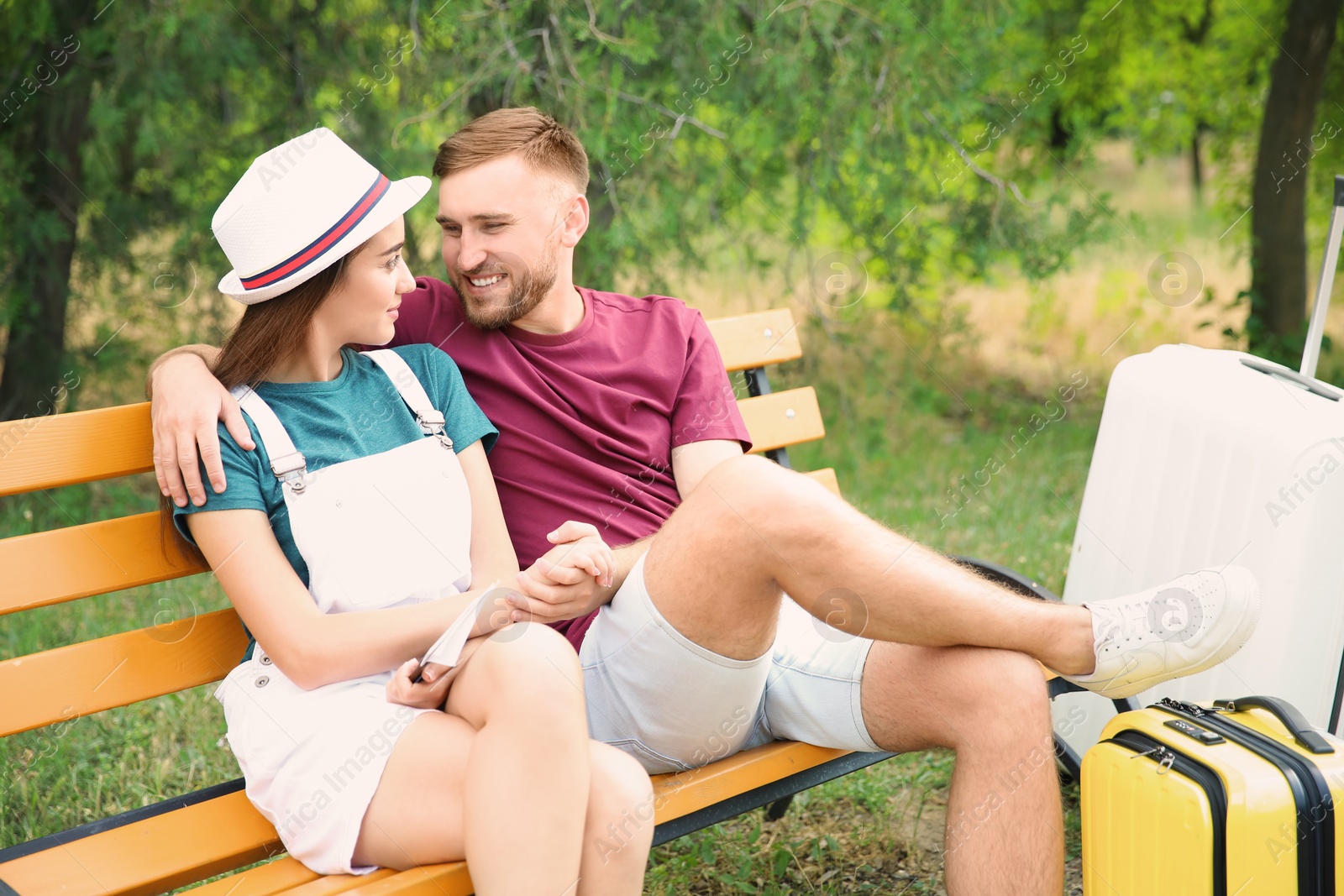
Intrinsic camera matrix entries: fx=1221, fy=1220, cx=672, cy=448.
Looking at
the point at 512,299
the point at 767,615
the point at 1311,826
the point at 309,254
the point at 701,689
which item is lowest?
the point at 1311,826

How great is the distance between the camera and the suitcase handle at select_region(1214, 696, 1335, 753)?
2.06m

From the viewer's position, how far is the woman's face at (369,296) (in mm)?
2285

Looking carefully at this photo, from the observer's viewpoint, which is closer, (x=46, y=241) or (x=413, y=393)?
(x=413, y=393)

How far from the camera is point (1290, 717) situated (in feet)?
6.96

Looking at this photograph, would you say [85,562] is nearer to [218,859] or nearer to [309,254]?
[218,859]

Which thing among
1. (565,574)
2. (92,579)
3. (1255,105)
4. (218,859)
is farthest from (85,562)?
(1255,105)

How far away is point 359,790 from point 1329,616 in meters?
1.89

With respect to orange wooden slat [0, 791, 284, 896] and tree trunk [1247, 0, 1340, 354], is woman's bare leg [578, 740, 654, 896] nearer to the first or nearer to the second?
orange wooden slat [0, 791, 284, 896]

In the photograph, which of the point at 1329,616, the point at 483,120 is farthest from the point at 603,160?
the point at 1329,616

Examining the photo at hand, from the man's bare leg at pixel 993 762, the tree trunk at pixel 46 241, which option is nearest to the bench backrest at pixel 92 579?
the man's bare leg at pixel 993 762

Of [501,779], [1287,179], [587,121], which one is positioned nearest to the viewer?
[501,779]

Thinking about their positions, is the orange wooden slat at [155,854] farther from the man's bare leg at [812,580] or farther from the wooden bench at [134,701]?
the man's bare leg at [812,580]

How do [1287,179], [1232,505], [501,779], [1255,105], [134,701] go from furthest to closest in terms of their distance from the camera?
[1255,105], [1287,179], [1232,505], [134,701], [501,779]

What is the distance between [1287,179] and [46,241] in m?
6.25
